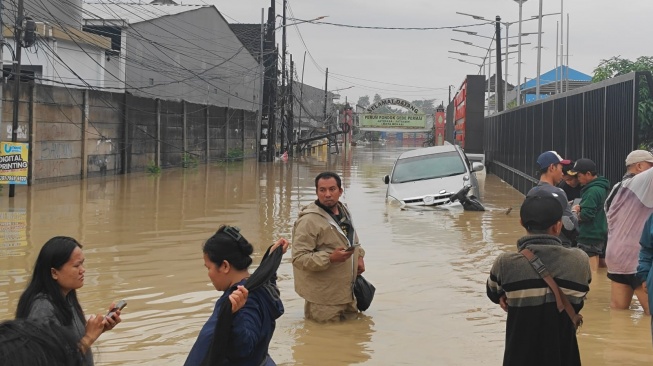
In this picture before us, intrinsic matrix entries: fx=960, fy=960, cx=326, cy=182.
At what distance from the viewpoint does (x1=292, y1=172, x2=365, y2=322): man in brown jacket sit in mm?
8062

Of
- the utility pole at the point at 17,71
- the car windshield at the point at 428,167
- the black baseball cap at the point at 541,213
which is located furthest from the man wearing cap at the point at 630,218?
the utility pole at the point at 17,71

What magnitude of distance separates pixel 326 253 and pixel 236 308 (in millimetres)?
4158

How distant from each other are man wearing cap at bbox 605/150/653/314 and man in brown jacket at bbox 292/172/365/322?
7.32 feet

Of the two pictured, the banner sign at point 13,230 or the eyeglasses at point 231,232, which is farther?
the banner sign at point 13,230

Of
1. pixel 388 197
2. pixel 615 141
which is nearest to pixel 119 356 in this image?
pixel 615 141

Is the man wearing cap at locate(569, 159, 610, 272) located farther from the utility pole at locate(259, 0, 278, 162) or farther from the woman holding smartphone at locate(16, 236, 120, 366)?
the utility pole at locate(259, 0, 278, 162)

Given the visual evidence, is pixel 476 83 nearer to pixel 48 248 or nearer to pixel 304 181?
pixel 304 181

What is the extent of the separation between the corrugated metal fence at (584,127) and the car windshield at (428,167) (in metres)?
2.09

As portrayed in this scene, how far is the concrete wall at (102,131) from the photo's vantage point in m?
24.5

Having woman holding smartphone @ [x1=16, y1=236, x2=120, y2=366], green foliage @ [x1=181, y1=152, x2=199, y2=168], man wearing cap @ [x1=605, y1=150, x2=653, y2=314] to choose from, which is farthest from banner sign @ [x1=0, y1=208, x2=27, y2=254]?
green foliage @ [x1=181, y1=152, x2=199, y2=168]

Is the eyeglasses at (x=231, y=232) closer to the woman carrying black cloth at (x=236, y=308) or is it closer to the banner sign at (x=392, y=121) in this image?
the woman carrying black cloth at (x=236, y=308)

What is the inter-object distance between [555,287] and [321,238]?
3.45 metres

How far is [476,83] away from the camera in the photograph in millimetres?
39125

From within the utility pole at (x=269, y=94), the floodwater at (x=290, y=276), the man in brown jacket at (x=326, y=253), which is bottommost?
the floodwater at (x=290, y=276)
